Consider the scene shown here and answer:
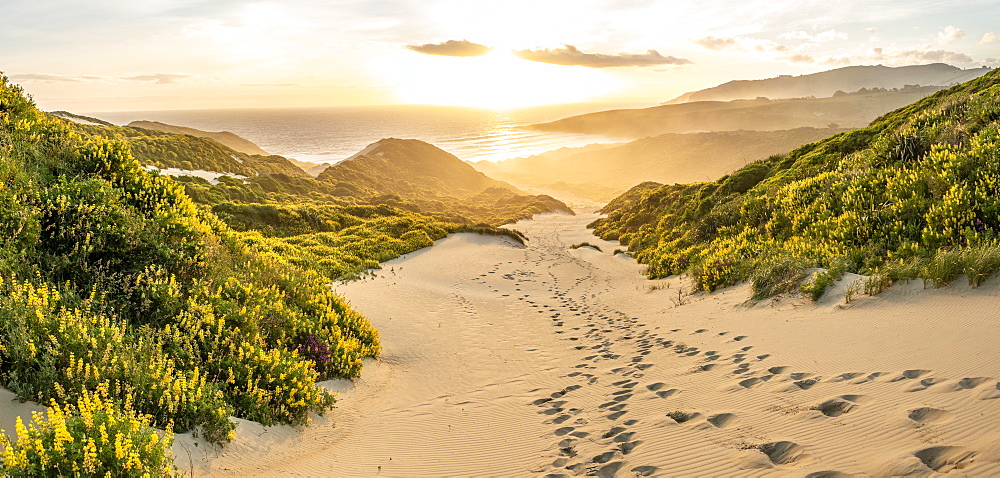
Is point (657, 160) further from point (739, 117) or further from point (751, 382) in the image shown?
point (751, 382)

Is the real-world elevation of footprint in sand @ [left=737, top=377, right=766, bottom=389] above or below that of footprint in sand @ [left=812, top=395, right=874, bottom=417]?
below

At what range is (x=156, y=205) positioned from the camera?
25.5ft

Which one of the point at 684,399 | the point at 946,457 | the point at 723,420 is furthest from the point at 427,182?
the point at 946,457

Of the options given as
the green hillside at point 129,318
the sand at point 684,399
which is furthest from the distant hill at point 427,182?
the green hillside at point 129,318

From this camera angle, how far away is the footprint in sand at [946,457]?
10.6 feet

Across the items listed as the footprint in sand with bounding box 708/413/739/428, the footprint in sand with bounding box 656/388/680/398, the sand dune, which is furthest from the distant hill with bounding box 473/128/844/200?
the footprint in sand with bounding box 708/413/739/428

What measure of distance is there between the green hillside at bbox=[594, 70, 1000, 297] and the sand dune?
764 millimetres

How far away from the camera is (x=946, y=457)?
3.36 meters

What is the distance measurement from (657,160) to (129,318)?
385ft

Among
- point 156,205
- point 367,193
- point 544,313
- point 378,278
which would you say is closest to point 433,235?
point 378,278

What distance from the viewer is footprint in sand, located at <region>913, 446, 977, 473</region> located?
127 inches

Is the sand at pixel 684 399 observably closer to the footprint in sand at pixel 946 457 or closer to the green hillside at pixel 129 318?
the footprint in sand at pixel 946 457

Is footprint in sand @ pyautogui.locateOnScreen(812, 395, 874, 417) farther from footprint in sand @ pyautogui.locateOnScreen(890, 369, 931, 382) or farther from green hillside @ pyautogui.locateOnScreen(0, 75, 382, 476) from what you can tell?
green hillside @ pyautogui.locateOnScreen(0, 75, 382, 476)

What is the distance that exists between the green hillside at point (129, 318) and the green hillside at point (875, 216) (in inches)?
320
